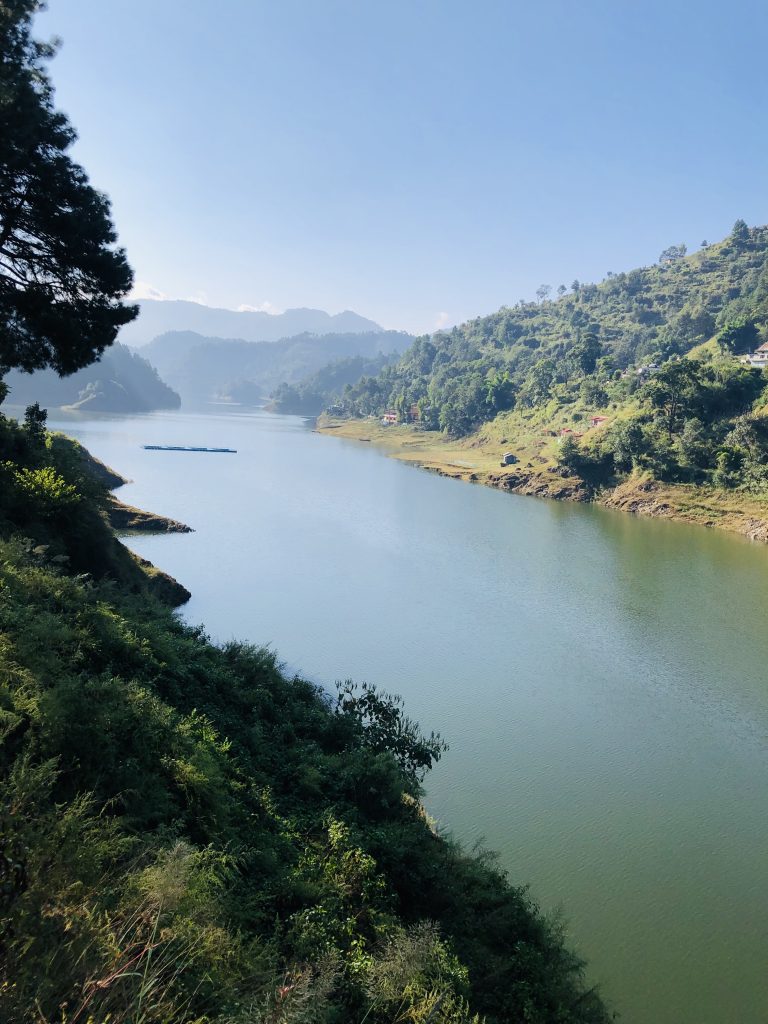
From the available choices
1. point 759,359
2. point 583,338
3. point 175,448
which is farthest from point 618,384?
point 175,448

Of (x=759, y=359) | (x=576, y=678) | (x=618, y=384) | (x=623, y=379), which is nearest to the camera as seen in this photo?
(x=576, y=678)

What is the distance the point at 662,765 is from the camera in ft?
52.0

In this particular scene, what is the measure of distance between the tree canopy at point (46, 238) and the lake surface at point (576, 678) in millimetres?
11835

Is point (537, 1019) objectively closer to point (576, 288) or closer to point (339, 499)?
point (339, 499)

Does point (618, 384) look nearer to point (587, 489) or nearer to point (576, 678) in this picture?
point (587, 489)

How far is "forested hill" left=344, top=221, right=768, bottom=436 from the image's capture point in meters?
101

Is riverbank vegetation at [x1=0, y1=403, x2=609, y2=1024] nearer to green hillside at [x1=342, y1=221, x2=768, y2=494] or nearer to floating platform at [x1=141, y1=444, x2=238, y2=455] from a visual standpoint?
green hillside at [x1=342, y1=221, x2=768, y2=494]

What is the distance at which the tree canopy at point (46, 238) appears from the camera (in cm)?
1161

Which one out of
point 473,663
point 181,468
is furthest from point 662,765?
point 181,468

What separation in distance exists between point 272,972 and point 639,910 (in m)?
8.73

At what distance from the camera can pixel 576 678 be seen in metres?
21.0

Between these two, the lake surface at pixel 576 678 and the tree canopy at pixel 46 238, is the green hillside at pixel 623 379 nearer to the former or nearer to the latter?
the lake surface at pixel 576 678

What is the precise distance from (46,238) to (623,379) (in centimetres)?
8671

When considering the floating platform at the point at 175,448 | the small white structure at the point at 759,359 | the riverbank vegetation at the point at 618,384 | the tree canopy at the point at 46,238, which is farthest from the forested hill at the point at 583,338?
the tree canopy at the point at 46,238
